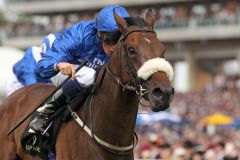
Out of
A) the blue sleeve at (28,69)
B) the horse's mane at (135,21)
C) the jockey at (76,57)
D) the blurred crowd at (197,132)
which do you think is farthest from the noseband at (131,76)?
the blue sleeve at (28,69)

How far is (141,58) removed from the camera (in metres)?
4.85

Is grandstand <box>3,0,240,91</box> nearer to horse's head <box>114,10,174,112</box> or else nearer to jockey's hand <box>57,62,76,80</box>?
jockey's hand <box>57,62,76,80</box>

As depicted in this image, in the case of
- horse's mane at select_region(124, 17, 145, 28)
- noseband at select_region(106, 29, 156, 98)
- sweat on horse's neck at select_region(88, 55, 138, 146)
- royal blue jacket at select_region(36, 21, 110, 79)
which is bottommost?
sweat on horse's neck at select_region(88, 55, 138, 146)

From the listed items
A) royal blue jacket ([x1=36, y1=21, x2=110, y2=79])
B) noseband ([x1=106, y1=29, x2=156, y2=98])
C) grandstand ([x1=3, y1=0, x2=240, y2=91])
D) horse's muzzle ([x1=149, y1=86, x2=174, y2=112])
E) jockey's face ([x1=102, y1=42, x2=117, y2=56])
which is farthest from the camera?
grandstand ([x1=3, y1=0, x2=240, y2=91])

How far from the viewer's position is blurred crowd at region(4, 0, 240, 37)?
145 feet

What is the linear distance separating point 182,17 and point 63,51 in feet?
143

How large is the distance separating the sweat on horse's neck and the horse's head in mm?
190

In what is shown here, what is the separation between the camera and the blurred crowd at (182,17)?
1743 inches

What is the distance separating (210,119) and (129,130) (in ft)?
51.6

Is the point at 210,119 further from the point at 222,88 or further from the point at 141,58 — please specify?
the point at 141,58

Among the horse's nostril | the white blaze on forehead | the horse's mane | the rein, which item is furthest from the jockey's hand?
the horse's nostril

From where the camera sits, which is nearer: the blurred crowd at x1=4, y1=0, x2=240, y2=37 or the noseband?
the noseband

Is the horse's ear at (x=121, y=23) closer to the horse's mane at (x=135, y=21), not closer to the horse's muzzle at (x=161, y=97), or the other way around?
the horse's mane at (x=135, y=21)

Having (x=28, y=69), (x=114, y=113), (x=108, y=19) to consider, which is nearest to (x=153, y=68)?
(x=114, y=113)
